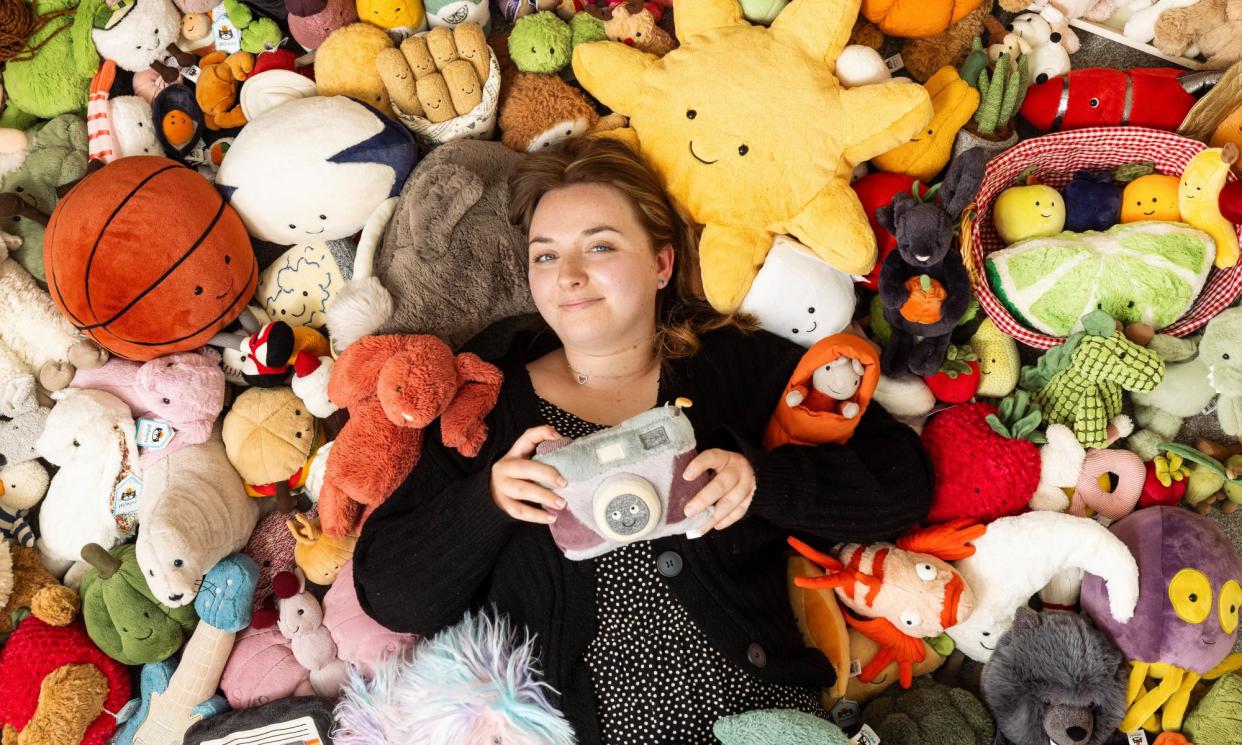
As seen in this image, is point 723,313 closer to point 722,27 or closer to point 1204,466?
point 722,27

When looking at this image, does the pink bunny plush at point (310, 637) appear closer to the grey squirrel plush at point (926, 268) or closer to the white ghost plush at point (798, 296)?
the white ghost plush at point (798, 296)

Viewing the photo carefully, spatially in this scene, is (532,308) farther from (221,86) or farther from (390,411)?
(221,86)

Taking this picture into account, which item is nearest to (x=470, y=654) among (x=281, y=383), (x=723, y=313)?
(x=281, y=383)

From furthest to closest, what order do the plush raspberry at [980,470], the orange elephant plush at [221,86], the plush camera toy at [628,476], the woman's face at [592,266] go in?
1. the orange elephant plush at [221,86]
2. the plush raspberry at [980,470]
3. the woman's face at [592,266]
4. the plush camera toy at [628,476]

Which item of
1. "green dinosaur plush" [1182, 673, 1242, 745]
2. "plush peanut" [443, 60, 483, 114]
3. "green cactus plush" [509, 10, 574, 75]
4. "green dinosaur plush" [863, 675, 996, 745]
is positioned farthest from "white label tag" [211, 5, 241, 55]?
"green dinosaur plush" [1182, 673, 1242, 745]

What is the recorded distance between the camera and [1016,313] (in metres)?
1.67

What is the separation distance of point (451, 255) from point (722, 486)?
73cm

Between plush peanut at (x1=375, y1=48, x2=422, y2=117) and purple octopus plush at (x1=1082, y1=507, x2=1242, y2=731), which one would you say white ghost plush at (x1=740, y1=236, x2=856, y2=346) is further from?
plush peanut at (x1=375, y1=48, x2=422, y2=117)

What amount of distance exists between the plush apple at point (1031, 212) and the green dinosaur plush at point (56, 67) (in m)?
1.93

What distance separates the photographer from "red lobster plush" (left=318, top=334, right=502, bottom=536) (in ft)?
4.92

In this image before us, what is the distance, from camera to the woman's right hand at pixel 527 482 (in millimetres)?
1240

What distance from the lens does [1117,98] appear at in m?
1.69

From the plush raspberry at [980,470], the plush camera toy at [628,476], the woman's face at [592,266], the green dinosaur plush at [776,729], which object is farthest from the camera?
the plush raspberry at [980,470]

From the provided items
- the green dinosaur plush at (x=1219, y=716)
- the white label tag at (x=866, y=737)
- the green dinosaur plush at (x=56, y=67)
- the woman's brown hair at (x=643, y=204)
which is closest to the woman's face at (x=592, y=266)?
the woman's brown hair at (x=643, y=204)
